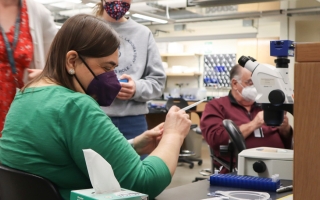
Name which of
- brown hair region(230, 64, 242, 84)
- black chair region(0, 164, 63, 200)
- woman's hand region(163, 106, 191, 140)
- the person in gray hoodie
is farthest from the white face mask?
black chair region(0, 164, 63, 200)

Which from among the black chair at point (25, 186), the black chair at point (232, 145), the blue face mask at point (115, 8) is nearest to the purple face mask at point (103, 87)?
the black chair at point (25, 186)

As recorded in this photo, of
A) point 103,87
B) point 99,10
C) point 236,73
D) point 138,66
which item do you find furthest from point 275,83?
point 236,73

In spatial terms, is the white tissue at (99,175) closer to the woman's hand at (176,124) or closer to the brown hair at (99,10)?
the woman's hand at (176,124)

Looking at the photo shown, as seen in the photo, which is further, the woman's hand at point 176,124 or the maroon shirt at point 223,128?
the maroon shirt at point 223,128

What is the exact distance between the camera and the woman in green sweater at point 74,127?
3.46 ft

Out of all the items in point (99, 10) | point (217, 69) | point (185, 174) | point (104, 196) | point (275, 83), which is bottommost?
point (185, 174)

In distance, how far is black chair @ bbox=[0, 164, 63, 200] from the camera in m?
1.00

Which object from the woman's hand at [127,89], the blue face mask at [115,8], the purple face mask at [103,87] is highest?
the blue face mask at [115,8]

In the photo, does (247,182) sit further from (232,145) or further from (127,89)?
(232,145)

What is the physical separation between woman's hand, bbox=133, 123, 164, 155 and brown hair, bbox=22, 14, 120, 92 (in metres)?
0.35

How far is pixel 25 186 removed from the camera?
3.37 ft

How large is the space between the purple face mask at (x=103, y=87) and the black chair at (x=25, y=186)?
0.34m

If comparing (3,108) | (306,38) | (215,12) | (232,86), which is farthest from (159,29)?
(3,108)

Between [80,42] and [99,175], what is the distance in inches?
19.0
